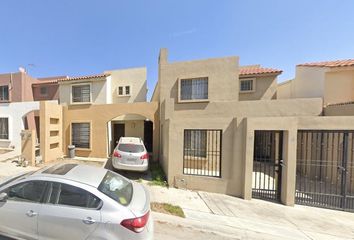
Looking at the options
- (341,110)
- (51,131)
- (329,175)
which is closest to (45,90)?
(51,131)

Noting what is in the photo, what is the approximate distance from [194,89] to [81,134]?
339 inches

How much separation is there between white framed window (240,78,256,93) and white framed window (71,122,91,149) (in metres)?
11.4

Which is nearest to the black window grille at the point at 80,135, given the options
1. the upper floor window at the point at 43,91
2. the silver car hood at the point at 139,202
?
the upper floor window at the point at 43,91

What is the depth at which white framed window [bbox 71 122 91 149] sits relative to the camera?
1287 centimetres

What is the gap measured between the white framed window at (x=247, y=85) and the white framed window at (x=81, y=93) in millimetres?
11575

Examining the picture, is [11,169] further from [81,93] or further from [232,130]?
[232,130]

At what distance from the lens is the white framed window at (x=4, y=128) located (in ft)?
47.3

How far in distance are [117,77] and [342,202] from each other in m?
15.9

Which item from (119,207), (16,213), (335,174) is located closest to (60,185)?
(16,213)

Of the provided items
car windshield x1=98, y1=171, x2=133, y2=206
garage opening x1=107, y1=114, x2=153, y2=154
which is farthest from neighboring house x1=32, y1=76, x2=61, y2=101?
car windshield x1=98, y1=171, x2=133, y2=206

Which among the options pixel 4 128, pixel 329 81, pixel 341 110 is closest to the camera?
pixel 341 110

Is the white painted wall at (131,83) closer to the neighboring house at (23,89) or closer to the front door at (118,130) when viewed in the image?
the front door at (118,130)

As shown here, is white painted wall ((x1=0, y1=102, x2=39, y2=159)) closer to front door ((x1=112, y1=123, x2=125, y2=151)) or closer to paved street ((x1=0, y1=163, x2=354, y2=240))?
front door ((x1=112, y1=123, x2=125, y2=151))

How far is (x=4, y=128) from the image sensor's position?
14508mm
